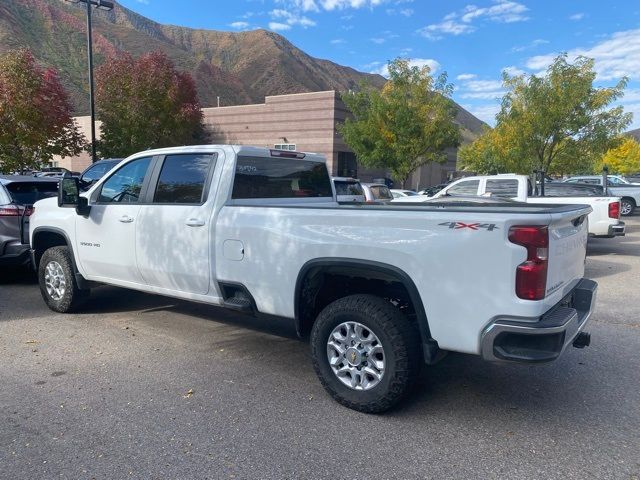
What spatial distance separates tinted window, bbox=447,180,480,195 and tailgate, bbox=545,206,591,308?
7.76m

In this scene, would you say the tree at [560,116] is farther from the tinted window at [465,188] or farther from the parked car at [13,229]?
the parked car at [13,229]

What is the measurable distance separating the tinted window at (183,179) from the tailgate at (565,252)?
2967 mm

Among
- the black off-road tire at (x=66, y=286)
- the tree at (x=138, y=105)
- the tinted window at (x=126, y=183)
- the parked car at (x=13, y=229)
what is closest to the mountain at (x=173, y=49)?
the tree at (x=138, y=105)

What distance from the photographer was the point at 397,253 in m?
3.43

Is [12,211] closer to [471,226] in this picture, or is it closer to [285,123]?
[471,226]

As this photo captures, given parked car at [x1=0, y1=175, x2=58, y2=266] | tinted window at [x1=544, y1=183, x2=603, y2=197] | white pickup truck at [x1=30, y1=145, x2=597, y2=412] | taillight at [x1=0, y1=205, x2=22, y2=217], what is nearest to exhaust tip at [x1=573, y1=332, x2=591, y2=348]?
white pickup truck at [x1=30, y1=145, x2=597, y2=412]

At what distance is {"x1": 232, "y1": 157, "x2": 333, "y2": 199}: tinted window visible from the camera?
480cm

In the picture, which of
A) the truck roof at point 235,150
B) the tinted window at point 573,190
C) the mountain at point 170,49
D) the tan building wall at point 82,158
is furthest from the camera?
the mountain at point 170,49

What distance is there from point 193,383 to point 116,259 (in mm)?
1891

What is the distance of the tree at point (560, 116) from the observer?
720 inches

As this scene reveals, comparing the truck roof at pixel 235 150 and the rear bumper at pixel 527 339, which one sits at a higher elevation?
the truck roof at pixel 235 150

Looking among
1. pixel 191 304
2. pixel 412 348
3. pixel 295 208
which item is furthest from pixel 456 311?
pixel 191 304

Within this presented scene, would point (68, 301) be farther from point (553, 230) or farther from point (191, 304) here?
point (553, 230)

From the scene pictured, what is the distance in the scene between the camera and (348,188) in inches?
446
